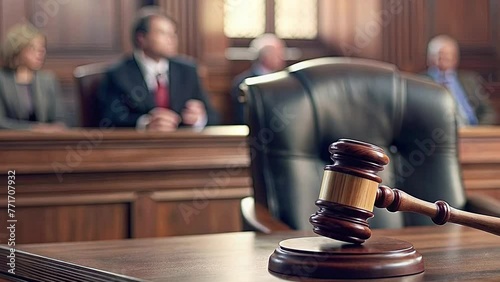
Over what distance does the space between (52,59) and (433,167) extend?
4.92 m

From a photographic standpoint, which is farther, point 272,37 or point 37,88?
point 272,37

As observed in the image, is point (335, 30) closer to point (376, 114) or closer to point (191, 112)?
point (191, 112)

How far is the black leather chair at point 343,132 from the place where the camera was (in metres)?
2.22

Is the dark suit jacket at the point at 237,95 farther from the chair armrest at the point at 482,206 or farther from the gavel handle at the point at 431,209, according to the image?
the gavel handle at the point at 431,209

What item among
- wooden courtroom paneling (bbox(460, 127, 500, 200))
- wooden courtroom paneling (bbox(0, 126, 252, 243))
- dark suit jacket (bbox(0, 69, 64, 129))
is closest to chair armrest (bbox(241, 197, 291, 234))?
wooden courtroom paneling (bbox(0, 126, 252, 243))

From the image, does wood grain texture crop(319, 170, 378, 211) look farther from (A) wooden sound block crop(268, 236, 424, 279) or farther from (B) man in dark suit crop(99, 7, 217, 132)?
(B) man in dark suit crop(99, 7, 217, 132)

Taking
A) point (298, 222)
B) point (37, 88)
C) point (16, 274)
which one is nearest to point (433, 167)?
point (298, 222)

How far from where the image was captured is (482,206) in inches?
88.7

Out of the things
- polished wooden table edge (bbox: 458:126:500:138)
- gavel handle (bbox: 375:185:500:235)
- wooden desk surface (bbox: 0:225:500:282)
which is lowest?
polished wooden table edge (bbox: 458:126:500:138)

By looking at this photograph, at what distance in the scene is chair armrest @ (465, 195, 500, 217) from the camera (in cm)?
222

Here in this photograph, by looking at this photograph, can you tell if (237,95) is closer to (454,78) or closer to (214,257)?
(454,78)

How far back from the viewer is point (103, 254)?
4.70ft

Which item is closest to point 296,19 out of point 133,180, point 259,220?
point 133,180

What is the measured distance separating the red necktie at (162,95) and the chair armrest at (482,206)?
9.41ft
